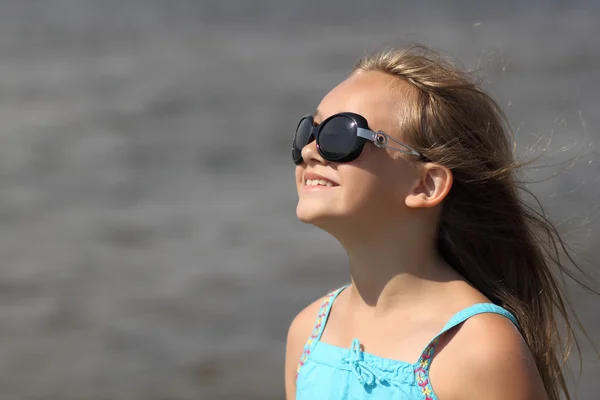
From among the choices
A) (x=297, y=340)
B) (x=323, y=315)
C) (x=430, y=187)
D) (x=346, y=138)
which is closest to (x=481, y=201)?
(x=430, y=187)

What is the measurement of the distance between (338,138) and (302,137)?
0.13 m

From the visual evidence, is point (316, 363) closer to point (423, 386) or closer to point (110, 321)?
point (423, 386)

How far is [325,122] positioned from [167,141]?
3743mm

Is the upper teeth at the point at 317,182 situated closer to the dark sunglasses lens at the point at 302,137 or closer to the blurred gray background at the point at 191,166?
the dark sunglasses lens at the point at 302,137

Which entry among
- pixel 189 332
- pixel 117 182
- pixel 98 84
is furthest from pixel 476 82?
pixel 98 84

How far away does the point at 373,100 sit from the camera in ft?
6.60

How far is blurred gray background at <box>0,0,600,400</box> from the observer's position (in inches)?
151

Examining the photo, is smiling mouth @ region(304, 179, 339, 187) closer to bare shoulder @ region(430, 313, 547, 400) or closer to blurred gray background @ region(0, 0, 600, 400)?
bare shoulder @ region(430, 313, 547, 400)

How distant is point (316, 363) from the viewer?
6.83 ft

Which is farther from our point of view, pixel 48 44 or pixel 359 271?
pixel 48 44

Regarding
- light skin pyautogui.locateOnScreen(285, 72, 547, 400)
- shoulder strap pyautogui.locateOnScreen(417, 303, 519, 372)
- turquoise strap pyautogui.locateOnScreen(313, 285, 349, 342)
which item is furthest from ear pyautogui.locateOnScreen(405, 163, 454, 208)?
turquoise strap pyautogui.locateOnScreen(313, 285, 349, 342)

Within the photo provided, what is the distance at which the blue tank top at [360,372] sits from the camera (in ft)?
6.07

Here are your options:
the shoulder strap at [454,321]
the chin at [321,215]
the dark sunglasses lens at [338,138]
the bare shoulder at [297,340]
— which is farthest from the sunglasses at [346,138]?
the bare shoulder at [297,340]

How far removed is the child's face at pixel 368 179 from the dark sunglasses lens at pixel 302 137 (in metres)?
0.04
